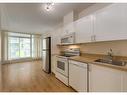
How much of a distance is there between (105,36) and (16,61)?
7438 millimetres

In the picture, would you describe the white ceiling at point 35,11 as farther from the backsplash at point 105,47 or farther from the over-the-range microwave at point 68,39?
the backsplash at point 105,47

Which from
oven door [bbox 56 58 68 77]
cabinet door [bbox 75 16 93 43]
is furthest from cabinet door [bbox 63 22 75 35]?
oven door [bbox 56 58 68 77]

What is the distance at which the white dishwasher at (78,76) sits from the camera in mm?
2526

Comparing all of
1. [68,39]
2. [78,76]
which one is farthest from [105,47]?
[68,39]

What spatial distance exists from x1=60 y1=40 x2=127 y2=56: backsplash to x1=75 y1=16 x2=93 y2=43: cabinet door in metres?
0.33

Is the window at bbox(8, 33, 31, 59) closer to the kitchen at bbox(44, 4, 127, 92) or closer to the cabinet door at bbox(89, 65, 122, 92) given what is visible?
the kitchen at bbox(44, 4, 127, 92)

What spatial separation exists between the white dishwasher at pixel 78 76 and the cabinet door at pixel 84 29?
2.34 feet

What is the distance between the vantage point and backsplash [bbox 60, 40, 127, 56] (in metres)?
2.36

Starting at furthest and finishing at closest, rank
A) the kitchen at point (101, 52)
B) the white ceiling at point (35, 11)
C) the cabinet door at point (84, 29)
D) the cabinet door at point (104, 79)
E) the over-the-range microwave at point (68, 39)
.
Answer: the over-the-range microwave at point (68, 39), the white ceiling at point (35, 11), the cabinet door at point (84, 29), the kitchen at point (101, 52), the cabinet door at point (104, 79)

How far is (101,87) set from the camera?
6.90 ft

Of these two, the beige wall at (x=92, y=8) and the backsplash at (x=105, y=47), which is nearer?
the backsplash at (x=105, y=47)

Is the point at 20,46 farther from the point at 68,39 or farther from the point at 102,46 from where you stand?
the point at 102,46

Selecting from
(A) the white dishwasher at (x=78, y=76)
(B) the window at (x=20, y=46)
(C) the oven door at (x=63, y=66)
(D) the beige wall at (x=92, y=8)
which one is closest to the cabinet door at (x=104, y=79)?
(A) the white dishwasher at (x=78, y=76)

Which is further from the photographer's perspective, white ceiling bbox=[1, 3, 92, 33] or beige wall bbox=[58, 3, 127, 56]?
white ceiling bbox=[1, 3, 92, 33]
